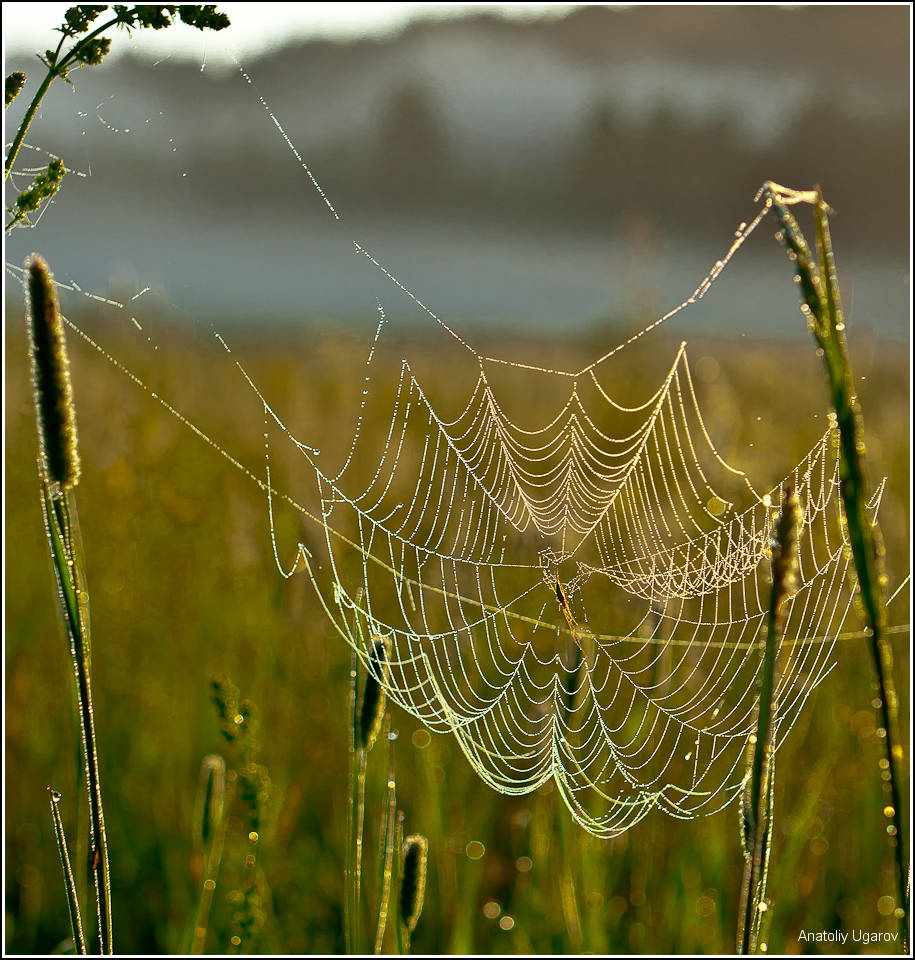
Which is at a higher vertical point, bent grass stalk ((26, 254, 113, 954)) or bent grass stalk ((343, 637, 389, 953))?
bent grass stalk ((26, 254, 113, 954))

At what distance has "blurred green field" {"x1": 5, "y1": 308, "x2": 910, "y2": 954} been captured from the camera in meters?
2.16

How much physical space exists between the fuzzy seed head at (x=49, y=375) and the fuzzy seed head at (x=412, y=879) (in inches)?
25.9

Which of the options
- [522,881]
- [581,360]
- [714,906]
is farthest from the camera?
[581,360]

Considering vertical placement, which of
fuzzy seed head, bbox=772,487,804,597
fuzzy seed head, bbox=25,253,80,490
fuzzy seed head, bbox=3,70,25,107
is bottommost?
fuzzy seed head, bbox=772,487,804,597

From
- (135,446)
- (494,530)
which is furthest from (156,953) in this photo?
(135,446)

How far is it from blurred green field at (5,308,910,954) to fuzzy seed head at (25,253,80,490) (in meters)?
0.92

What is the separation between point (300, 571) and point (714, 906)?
1.45m

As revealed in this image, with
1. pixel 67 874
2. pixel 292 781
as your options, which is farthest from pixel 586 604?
pixel 67 874

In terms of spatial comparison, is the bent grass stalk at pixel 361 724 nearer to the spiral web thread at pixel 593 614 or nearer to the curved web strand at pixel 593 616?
the curved web strand at pixel 593 616

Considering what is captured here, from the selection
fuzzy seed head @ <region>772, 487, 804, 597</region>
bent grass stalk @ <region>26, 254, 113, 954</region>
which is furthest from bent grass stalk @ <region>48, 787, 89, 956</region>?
fuzzy seed head @ <region>772, 487, 804, 597</region>

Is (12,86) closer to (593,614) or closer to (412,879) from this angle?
(412,879)

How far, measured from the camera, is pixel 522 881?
2.38 meters

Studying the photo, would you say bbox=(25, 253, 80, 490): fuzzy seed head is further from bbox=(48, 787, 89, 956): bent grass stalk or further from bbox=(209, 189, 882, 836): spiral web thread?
bbox=(209, 189, 882, 836): spiral web thread

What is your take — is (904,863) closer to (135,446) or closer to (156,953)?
(156,953)
